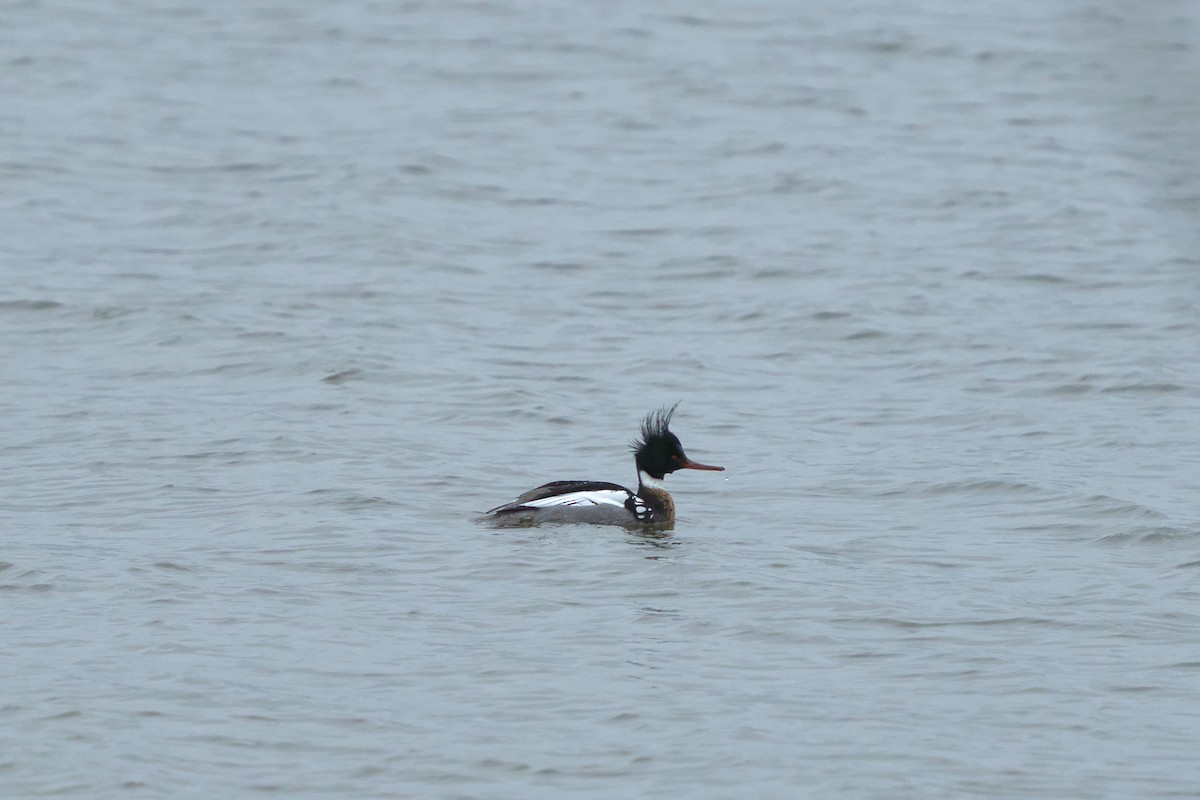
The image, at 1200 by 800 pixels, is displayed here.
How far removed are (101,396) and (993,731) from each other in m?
9.49

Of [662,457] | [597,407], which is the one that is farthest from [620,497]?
[597,407]

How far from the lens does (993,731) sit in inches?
276

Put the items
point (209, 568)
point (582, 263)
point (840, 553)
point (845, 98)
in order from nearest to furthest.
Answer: point (209, 568), point (840, 553), point (582, 263), point (845, 98)

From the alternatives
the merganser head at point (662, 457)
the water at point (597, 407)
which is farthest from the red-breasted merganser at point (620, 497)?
the water at point (597, 407)

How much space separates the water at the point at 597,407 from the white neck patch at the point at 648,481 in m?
0.39

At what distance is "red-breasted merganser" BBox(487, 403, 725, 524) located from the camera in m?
10.7

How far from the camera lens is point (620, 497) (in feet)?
37.1

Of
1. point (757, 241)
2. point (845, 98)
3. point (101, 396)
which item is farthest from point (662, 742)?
point (845, 98)

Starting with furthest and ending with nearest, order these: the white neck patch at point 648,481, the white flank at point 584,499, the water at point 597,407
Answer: the white neck patch at point 648,481 < the white flank at point 584,499 < the water at point 597,407

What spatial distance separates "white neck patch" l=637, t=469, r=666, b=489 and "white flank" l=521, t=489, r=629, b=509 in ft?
1.06

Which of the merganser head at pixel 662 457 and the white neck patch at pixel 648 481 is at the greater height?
the merganser head at pixel 662 457

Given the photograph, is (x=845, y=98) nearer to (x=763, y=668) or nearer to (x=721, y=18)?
(x=721, y=18)

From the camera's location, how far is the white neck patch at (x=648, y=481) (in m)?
11.7

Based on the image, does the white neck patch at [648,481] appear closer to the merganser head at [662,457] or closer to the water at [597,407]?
the merganser head at [662,457]
